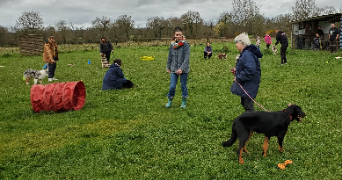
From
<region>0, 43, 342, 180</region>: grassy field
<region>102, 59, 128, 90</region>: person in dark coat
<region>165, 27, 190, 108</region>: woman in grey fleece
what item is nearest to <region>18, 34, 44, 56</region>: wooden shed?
<region>0, 43, 342, 180</region>: grassy field

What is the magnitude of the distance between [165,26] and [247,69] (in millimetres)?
47802

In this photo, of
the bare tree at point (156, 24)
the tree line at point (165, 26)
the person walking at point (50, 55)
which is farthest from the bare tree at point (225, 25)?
the person walking at point (50, 55)

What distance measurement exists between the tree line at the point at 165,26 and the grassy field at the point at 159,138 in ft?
112

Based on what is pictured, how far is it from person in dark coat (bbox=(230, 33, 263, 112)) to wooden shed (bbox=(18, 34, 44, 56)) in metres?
29.7

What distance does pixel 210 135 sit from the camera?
18.2 feet

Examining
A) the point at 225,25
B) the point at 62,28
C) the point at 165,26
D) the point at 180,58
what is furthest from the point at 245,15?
the point at 180,58

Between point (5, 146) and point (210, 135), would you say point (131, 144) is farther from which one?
point (5, 146)

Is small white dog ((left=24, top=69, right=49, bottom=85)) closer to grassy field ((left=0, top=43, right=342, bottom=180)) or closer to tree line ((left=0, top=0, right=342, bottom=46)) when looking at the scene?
grassy field ((left=0, top=43, right=342, bottom=180))

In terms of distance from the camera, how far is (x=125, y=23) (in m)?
50.8

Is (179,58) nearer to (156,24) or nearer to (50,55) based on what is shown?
(50,55)

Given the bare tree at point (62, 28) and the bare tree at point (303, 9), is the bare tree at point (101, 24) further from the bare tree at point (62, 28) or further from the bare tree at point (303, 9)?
the bare tree at point (303, 9)

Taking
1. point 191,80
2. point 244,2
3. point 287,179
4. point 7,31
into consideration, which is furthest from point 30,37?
point 244,2

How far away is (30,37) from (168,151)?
1189 inches

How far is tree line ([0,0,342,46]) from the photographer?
41891 mm
